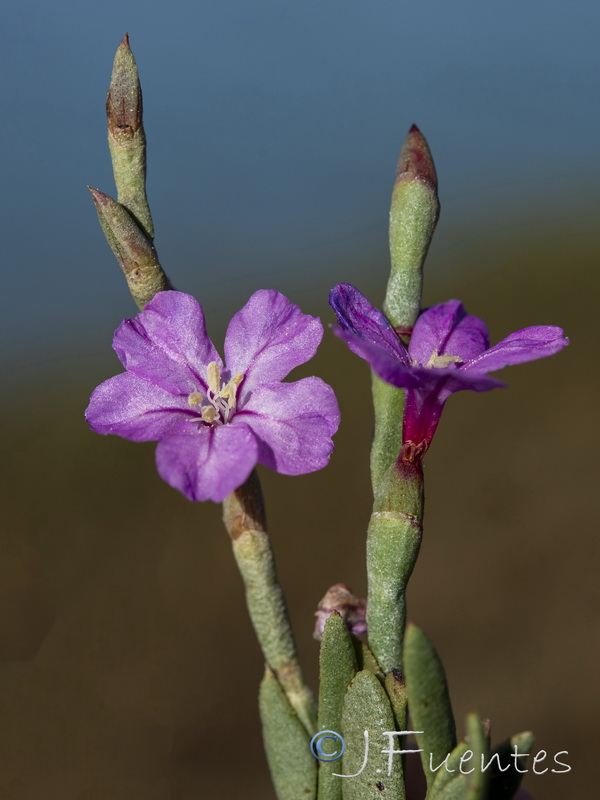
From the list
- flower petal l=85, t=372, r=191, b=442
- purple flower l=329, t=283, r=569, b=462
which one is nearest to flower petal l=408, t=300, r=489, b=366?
purple flower l=329, t=283, r=569, b=462

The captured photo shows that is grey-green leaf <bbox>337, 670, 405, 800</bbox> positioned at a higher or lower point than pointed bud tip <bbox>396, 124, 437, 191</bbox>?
lower

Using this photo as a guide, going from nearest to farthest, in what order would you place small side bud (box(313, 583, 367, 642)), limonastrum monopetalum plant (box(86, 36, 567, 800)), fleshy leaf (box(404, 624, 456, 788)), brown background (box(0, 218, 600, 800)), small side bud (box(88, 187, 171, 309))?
1. fleshy leaf (box(404, 624, 456, 788))
2. limonastrum monopetalum plant (box(86, 36, 567, 800))
3. small side bud (box(88, 187, 171, 309))
4. small side bud (box(313, 583, 367, 642))
5. brown background (box(0, 218, 600, 800))

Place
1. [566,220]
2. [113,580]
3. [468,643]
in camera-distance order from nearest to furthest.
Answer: [468,643] → [113,580] → [566,220]

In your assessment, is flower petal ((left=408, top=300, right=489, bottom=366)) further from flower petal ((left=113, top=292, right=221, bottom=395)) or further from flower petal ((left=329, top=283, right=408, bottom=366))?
flower petal ((left=113, top=292, right=221, bottom=395))

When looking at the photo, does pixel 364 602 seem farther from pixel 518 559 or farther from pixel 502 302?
pixel 502 302

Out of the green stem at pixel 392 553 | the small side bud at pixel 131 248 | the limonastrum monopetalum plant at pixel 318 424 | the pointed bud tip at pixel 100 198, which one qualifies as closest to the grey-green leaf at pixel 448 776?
the limonastrum monopetalum plant at pixel 318 424

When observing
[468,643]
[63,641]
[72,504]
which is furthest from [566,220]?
[63,641]
